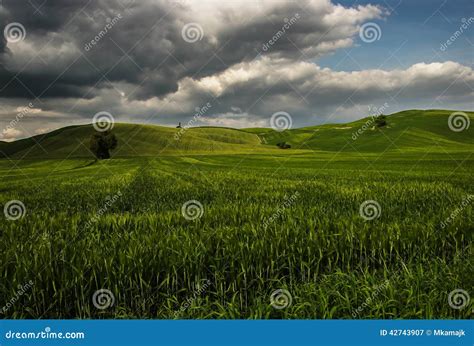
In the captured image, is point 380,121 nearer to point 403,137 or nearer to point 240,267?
point 403,137

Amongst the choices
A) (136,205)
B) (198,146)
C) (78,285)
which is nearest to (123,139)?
(198,146)

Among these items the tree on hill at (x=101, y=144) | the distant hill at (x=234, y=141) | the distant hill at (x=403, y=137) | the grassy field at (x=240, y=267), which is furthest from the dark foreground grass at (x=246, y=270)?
the distant hill at (x=234, y=141)

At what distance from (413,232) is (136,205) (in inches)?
443

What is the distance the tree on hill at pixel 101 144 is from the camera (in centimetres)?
8812

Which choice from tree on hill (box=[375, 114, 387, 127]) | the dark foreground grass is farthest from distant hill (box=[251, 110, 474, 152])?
the dark foreground grass

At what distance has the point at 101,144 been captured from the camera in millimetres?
88875

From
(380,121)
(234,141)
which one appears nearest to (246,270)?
(380,121)

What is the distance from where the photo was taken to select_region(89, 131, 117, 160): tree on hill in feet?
289

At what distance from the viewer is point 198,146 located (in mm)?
127125

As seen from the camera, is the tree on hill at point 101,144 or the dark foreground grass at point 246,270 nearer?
the dark foreground grass at point 246,270

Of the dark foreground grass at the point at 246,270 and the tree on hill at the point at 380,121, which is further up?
the tree on hill at the point at 380,121

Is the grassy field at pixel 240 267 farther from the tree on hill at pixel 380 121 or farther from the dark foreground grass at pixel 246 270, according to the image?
→ the tree on hill at pixel 380 121

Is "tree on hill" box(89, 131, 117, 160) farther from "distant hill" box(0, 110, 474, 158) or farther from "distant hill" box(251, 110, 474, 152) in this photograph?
"distant hill" box(251, 110, 474, 152)
